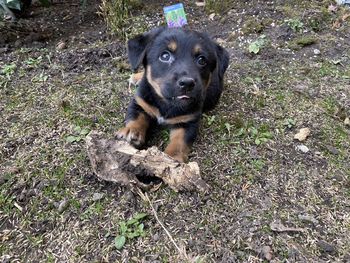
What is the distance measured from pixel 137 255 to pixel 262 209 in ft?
2.69

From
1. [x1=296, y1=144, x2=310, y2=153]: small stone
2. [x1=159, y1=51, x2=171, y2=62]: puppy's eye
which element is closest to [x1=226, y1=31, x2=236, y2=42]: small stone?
[x1=159, y1=51, x2=171, y2=62]: puppy's eye

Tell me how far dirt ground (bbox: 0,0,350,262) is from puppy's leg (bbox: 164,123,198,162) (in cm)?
10

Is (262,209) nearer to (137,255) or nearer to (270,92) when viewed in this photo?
Result: (137,255)

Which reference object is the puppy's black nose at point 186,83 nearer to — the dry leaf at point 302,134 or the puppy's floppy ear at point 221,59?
the puppy's floppy ear at point 221,59

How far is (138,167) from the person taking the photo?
2.59 m

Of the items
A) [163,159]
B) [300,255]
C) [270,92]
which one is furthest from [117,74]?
[300,255]

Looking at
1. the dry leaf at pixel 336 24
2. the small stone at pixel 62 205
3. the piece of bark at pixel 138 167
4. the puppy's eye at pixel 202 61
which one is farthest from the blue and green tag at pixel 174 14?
the small stone at pixel 62 205

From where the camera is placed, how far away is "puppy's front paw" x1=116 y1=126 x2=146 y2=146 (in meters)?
3.02

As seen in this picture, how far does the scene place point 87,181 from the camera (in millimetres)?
2756

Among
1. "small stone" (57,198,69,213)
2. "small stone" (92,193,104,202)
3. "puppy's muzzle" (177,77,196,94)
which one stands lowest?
"small stone" (92,193,104,202)

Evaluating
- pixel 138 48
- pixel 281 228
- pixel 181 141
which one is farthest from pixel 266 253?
pixel 138 48

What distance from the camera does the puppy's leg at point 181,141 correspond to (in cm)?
293

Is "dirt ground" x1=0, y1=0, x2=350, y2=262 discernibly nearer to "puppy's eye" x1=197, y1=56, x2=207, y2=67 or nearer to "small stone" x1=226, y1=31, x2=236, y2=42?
"small stone" x1=226, y1=31, x2=236, y2=42

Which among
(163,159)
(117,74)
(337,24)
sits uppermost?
(163,159)
